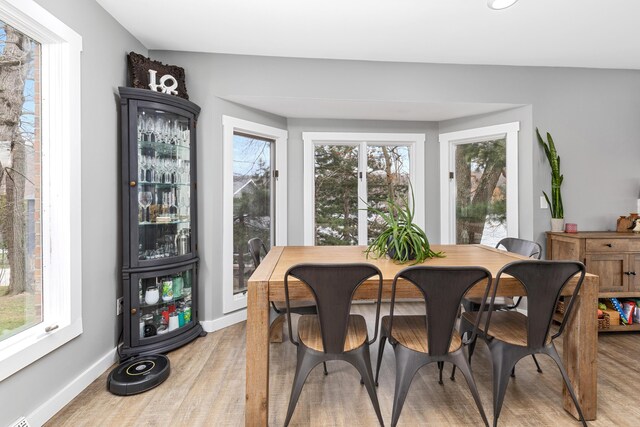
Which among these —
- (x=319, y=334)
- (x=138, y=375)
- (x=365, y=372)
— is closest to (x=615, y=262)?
(x=365, y=372)

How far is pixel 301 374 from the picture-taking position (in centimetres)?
163

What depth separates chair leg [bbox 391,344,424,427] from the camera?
1.60m

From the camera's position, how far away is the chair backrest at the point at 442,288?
145 cm

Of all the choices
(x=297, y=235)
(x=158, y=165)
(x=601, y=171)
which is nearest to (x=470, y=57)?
(x=601, y=171)

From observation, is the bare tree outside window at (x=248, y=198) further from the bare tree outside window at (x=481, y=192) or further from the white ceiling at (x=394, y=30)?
the bare tree outside window at (x=481, y=192)

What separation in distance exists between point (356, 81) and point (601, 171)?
265cm

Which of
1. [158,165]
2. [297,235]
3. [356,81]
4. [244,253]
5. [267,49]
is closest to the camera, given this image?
[158,165]

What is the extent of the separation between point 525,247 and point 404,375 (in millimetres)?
1515

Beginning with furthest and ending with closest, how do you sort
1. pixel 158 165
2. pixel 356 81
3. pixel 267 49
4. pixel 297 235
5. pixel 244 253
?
pixel 297 235, pixel 244 253, pixel 356 81, pixel 267 49, pixel 158 165

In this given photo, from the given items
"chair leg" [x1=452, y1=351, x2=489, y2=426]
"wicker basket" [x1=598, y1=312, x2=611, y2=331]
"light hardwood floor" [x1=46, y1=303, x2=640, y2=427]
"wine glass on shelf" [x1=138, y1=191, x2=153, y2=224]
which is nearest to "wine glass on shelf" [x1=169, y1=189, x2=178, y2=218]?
"wine glass on shelf" [x1=138, y1=191, x2=153, y2=224]

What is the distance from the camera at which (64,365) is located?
189 cm

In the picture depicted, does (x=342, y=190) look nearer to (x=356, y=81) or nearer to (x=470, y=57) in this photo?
(x=356, y=81)

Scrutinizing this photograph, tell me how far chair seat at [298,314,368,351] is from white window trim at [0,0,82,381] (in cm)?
139

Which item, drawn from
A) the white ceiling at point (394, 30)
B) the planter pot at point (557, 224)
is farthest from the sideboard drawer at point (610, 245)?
the white ceiling at point (394, 30)
